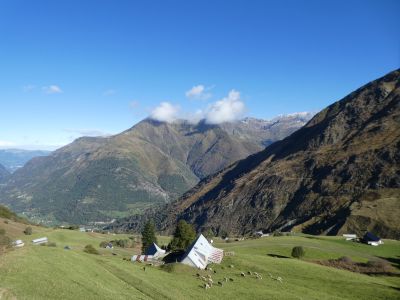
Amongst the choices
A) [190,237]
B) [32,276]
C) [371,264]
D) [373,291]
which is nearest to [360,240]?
[371,264]

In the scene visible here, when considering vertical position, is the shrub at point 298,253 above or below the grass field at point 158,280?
below

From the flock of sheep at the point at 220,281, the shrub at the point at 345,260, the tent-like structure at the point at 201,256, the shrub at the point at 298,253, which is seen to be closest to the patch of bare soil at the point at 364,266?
the shrub at the point at 345,260

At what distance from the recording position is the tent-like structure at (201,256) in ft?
243

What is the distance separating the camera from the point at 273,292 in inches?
2108

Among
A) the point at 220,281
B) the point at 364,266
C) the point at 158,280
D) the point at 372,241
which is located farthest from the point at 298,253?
the point at 158,280

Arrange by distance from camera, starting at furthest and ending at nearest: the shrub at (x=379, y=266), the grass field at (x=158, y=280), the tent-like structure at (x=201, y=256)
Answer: the shrub at (x=379, y=266)
the tent-like structure at (x=201, y=256)
the grass field at (x=158, y=280)

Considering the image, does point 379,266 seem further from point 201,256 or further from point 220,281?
point 220,281

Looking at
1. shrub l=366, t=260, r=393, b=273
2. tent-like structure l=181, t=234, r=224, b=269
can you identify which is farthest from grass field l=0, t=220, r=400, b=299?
shrub l=366, t=260, r=393, b=273

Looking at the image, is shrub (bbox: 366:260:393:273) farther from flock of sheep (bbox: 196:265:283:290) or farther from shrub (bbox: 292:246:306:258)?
flock of sheep (bbox: 196:265:283:290)

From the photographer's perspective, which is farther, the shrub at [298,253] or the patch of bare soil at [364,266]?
the shrub at [298,253]

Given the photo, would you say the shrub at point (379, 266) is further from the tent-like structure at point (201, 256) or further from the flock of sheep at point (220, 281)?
the tent-like structure at point (201, 256)

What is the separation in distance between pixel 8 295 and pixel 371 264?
74297 mm

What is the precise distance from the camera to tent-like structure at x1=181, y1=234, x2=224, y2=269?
7400 centimetres

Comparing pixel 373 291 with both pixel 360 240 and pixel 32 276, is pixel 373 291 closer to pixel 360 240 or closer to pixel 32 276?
pixel 32 276
